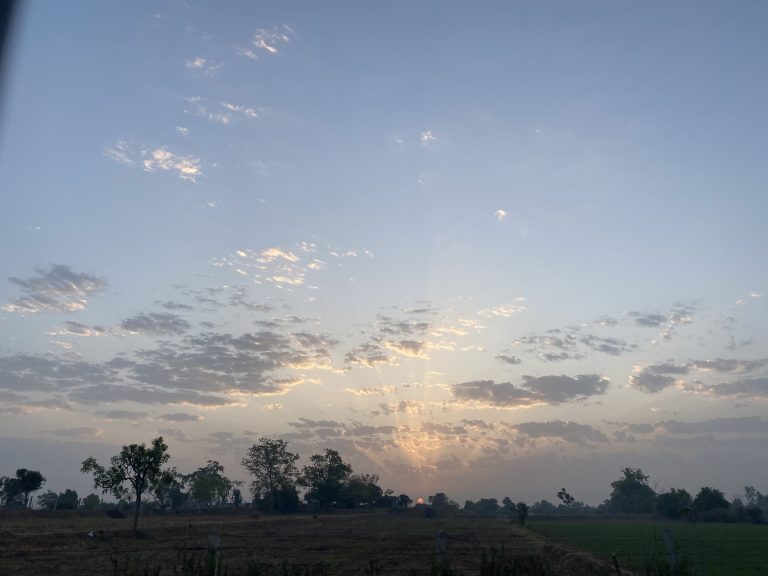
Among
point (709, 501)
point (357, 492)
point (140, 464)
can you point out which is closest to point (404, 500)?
point (357, 492)

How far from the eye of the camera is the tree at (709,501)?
106 m

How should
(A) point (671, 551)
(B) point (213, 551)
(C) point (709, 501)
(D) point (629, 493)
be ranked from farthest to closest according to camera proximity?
(D) point (629, 493) < (C) point (709, 501) < (A) point (671, 551) < (B) point (213, 551)

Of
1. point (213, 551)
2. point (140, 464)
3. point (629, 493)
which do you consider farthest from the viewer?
point (629, 493)

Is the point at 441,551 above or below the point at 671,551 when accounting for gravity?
above

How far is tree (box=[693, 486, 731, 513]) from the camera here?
106m

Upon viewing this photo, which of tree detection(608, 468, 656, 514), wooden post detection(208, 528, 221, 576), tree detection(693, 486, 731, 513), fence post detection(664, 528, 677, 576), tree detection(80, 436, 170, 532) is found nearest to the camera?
wooden post detection(208, 528, 221, 576)

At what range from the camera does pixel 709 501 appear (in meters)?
108

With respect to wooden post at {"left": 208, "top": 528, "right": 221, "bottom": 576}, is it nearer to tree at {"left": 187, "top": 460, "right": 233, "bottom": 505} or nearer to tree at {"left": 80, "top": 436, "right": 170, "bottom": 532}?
tree at {"left": 80, "top": 436, "right": 170, "bottom": 532}

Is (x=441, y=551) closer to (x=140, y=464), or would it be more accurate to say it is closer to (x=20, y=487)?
(x=140, y=464)

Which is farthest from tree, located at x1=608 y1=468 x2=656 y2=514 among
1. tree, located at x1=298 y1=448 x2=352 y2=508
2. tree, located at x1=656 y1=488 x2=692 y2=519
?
tree, located at x1=298 y1=448 x2=352 y2=508

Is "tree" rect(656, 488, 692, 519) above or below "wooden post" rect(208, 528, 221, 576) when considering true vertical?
below

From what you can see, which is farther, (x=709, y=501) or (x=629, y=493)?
(x=629, y=493)

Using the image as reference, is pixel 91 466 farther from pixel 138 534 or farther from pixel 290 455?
pixel 290 455

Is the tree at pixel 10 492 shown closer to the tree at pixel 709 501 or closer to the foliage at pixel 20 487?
the foliage at pixel 20 487
